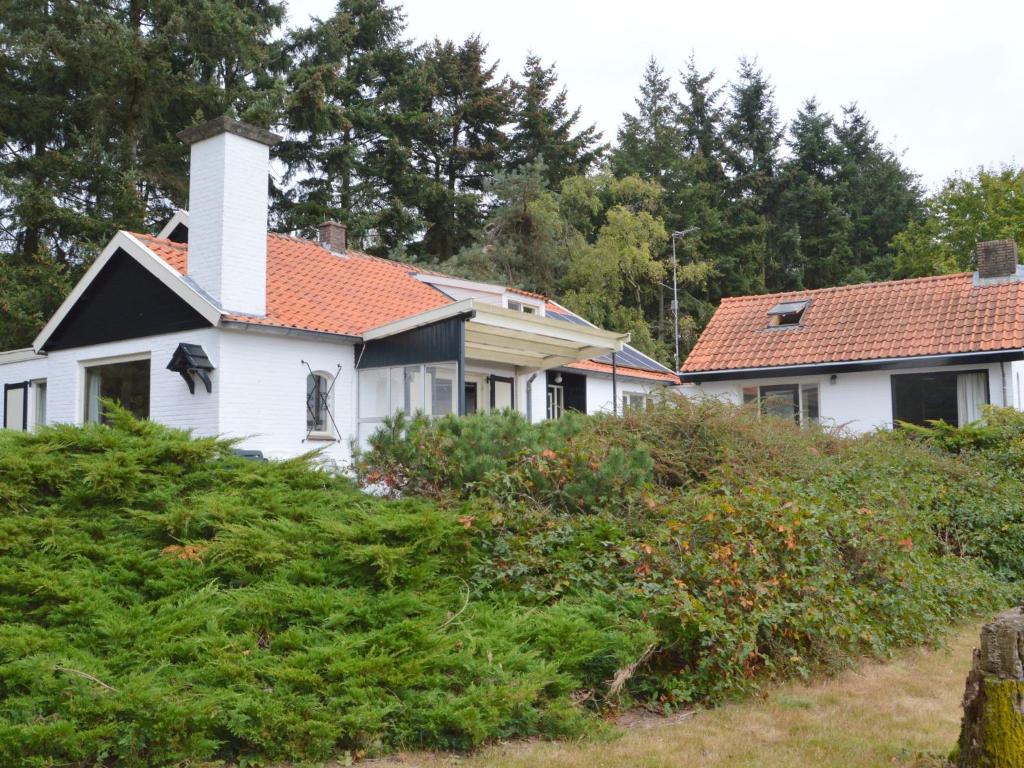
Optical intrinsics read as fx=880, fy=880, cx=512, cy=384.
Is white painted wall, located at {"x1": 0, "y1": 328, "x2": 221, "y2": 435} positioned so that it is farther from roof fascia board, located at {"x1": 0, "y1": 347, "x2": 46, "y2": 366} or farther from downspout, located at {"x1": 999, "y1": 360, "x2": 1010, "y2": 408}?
downspout, located at {"x1": 999, "y1": 360, "x2": 1010, "y2": 408}

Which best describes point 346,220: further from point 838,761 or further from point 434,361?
Result: point 838,761

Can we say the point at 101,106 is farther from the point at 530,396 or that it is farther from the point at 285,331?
the point at 530,396

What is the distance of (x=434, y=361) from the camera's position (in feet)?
45.9

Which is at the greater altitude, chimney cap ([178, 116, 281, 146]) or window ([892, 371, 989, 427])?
Result: chimney cap ([178, 116, 281, 146])

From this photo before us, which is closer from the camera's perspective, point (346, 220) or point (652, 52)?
point (346, 220)

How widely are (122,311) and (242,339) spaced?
2.80m

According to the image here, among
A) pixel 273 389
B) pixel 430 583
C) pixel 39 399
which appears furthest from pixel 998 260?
pixel 39 399

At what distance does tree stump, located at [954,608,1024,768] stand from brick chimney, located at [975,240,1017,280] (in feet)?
57.6

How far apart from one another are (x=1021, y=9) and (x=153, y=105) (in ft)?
71.0

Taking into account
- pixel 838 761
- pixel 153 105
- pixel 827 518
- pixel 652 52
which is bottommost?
pixel 838 761

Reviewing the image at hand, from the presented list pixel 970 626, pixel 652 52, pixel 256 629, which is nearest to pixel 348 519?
pixel 256 629

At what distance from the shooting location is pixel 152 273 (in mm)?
14031

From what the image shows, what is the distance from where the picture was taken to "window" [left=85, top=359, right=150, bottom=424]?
564 inches

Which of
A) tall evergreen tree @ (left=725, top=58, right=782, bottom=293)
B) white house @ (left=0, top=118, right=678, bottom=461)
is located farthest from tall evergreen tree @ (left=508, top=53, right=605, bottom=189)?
white house @ (left=0, top=118, right=678, bottom=461)
